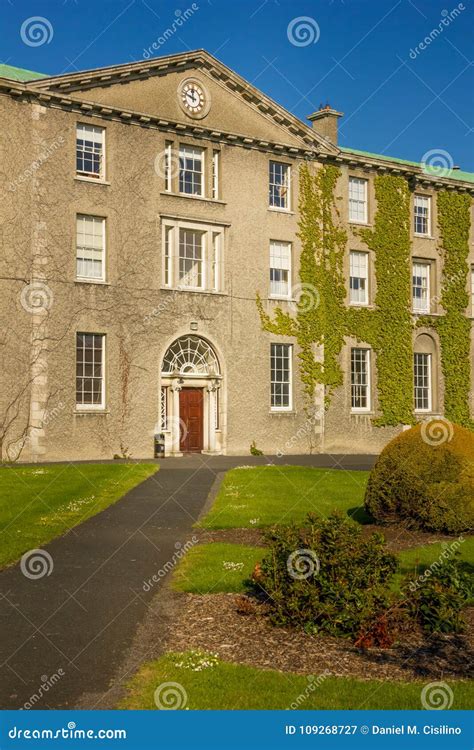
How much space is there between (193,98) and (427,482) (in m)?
22.7

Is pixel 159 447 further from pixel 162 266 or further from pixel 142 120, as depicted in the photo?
pixel 142 120

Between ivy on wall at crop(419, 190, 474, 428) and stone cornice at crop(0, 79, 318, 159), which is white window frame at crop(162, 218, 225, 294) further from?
ivy on wall at crop(419, 190, 474, 428)

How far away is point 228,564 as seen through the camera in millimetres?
12219

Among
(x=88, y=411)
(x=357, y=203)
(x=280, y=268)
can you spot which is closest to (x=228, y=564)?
(x=88, y=411)

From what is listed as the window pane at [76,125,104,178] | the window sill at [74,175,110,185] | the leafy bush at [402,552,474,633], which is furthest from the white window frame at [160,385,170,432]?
the leafy bush at [402,552,474,633]

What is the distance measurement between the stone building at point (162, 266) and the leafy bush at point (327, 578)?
813 inches

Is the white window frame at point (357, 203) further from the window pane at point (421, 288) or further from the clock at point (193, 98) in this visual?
the clock at point (193, 98)

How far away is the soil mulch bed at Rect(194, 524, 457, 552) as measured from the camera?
46.2 feet

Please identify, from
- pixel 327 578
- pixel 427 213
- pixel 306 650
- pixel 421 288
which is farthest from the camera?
pixel 427 213

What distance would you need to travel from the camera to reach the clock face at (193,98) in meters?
33.1

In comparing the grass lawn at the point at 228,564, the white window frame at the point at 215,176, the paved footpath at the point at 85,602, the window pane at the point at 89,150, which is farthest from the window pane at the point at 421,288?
the grass lawn at the point at 228,564

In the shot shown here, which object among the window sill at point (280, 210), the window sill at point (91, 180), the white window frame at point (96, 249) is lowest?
the white window frame at point (96, 249)

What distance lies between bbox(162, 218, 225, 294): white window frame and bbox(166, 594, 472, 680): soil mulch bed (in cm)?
2402

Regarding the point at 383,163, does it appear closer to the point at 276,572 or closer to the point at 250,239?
the point at 250,239
